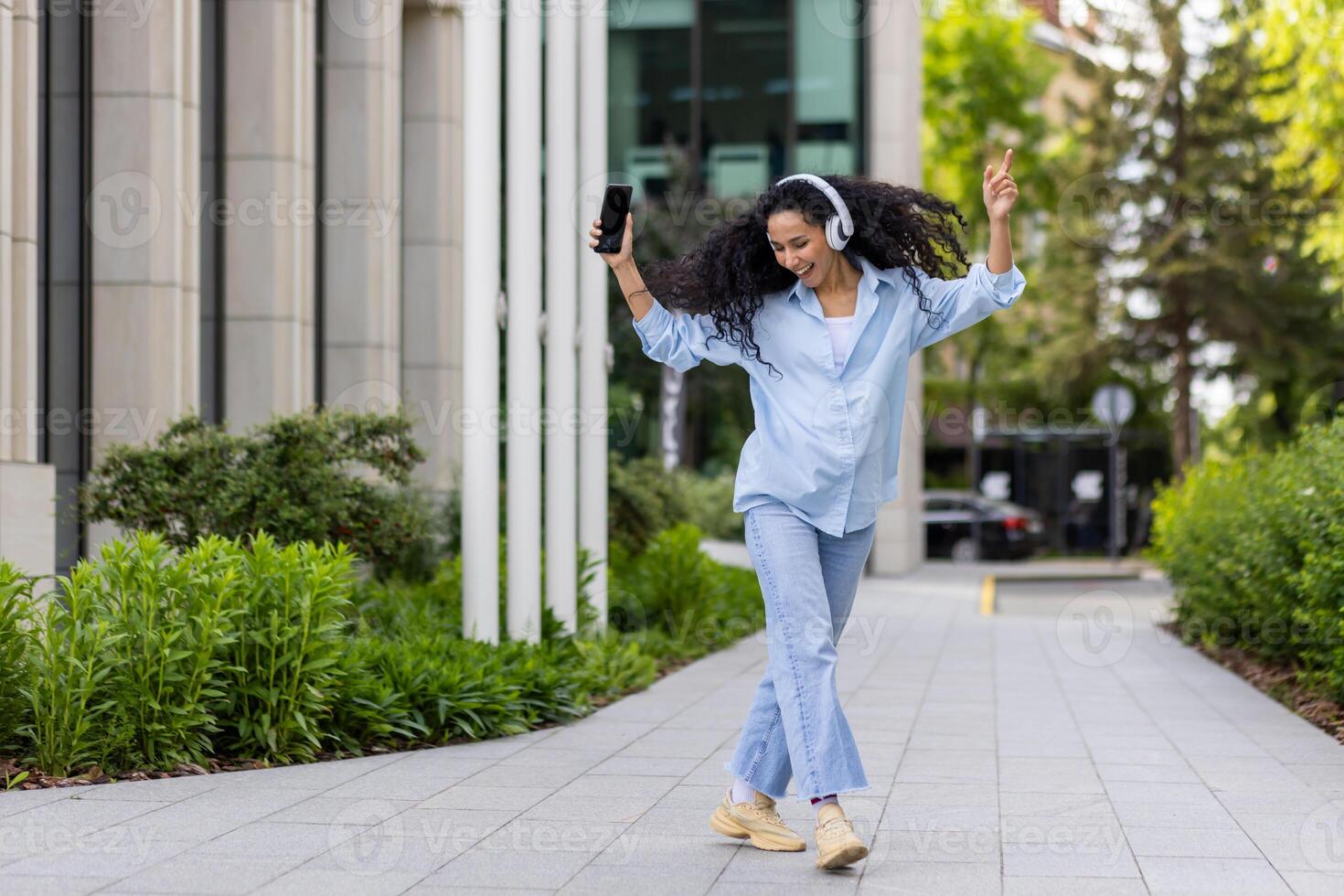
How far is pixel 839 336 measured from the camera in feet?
16.3

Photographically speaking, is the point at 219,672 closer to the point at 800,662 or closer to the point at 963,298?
the point at 800,662

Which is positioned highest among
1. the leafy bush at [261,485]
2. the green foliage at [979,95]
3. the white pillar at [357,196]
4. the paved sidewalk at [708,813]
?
the green foliage at [979,95]

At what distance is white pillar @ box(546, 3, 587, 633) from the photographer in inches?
375

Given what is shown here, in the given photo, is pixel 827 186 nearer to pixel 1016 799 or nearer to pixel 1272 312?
pixel 1016 799

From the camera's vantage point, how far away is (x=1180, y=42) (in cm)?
3422

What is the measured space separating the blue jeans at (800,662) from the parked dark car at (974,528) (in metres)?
27.9

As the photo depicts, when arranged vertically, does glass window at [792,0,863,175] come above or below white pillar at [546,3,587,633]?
above

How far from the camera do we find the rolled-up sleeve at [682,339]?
5.11m

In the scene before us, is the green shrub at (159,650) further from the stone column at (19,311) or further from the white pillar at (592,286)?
the white pillar at (592,286)

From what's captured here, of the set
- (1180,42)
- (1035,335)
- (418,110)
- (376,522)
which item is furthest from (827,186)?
(1035,335)

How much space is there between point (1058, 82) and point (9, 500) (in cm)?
6058

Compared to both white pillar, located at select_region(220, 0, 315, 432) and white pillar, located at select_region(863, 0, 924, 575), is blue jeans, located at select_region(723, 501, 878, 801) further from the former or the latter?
white pillar, located at select_region(863, 0, 924, 575)

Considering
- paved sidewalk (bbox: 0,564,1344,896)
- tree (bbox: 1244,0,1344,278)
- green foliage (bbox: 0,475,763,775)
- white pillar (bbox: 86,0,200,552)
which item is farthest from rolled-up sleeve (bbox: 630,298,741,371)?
tree (bbox: 1244,0,1344,278)

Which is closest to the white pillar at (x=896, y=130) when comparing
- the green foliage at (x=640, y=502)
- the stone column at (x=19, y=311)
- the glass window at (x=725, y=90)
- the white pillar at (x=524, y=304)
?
the glass window at (x=725, y=90)
